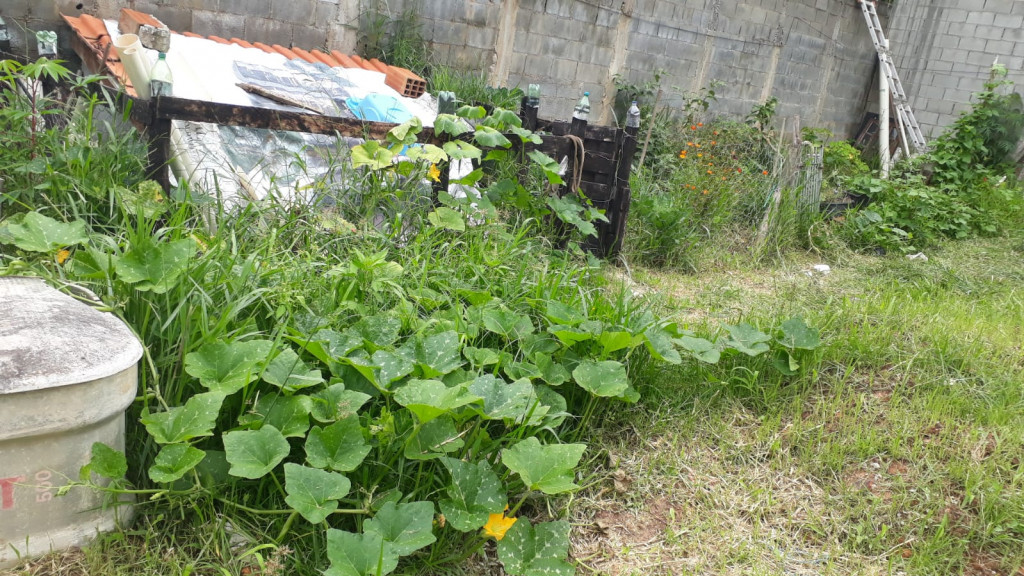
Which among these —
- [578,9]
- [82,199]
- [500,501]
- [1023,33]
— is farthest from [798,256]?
[1023,33]

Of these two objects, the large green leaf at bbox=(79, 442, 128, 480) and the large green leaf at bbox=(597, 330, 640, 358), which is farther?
the large green leaf at bbox=(597, 330, 640, 358)

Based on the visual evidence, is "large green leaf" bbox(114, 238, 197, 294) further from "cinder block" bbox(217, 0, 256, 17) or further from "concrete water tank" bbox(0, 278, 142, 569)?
"cinder block" bbox(217, 0, 256, 17)

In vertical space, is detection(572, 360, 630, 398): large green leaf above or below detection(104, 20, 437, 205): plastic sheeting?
below

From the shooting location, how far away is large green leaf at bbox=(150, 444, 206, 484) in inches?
69.4

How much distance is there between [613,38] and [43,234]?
715cm

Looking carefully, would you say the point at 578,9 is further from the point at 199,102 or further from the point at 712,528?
the point at 712,528

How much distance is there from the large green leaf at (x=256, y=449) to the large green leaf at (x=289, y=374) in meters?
0.17

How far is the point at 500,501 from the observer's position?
2.03m

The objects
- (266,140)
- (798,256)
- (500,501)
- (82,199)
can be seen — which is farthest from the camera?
(798,256)

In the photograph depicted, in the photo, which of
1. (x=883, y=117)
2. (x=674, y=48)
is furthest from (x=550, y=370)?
(x=883, y=117)

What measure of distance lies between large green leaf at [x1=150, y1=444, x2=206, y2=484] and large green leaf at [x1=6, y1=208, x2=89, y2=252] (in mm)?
833

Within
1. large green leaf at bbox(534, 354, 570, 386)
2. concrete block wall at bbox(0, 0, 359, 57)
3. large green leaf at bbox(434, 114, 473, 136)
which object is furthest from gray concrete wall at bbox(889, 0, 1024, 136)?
large green leaf at bbox(534, 354, 570, 386)

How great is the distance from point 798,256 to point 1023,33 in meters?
8.35

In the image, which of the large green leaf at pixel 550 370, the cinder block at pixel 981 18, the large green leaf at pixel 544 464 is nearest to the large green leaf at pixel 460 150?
the large green leaf at pixel 550 370
